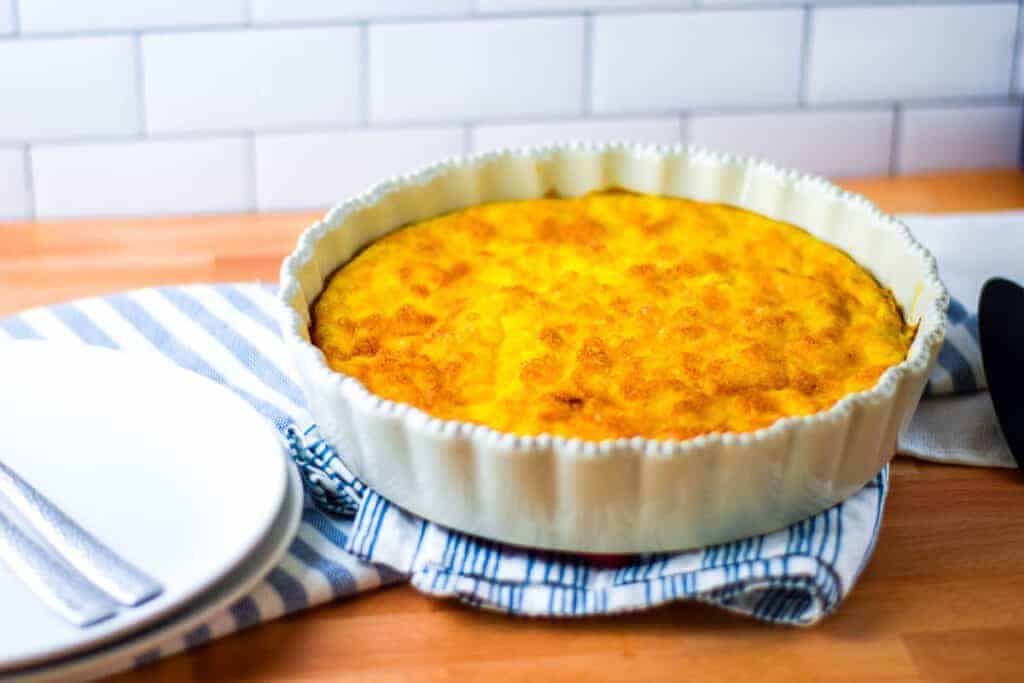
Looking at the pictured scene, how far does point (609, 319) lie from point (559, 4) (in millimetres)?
647

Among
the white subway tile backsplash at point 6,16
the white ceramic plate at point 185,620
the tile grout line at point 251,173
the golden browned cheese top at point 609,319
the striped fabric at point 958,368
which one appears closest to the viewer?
the white ceramic plate at point 185,620

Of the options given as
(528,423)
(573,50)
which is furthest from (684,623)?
(573,50)

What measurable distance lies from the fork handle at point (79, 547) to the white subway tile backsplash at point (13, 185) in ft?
2.61

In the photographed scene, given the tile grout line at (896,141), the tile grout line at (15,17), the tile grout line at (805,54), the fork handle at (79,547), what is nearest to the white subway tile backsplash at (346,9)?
the tile grout line at (15,17)

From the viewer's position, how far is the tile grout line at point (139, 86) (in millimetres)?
1473

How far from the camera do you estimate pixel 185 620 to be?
72 centimetres

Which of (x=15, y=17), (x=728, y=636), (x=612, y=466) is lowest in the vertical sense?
(x=728, y=636)

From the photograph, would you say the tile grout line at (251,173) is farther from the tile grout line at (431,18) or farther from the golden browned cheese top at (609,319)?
the golden browned cheese top at (609,319)

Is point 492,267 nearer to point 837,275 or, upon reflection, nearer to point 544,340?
point 544,340

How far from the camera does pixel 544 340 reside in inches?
35.9

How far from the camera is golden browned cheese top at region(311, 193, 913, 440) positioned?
2.78 feet

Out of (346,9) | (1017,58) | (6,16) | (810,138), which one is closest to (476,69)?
(346,9)

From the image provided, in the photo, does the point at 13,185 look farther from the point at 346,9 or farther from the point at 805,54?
the point at 805,54

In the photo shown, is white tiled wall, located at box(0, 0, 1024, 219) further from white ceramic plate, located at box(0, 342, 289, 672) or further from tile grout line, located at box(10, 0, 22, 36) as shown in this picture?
white ceramic plate, located at box(0, 342, 289, 672)
